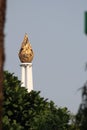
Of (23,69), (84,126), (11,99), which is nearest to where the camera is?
(84,126)

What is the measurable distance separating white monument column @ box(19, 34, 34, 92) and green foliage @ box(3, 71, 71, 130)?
96.1 feet

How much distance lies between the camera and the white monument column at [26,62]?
7881 cm

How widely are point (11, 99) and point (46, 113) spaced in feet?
13.9

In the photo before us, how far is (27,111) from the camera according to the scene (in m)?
45.1

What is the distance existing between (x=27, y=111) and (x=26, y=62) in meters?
35.6

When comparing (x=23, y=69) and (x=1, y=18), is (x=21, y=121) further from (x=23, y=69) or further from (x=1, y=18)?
(x=23, y=69)

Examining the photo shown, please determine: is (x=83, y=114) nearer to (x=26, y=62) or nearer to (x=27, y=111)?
(x=27, y=111)

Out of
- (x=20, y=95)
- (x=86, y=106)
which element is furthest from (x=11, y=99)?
(x=86, y=106)

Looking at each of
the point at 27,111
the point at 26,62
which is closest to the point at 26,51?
the point at 26,62

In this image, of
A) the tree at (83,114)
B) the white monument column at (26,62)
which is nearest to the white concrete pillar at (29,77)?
the white monument column at (26,62)

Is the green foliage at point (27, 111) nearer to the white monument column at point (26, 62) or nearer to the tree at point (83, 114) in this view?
the tree at point (83, 114)

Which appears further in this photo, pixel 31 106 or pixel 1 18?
pixel 31 106

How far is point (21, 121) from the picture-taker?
148 feet

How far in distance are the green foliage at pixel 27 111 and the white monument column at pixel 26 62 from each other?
29.3 meters
